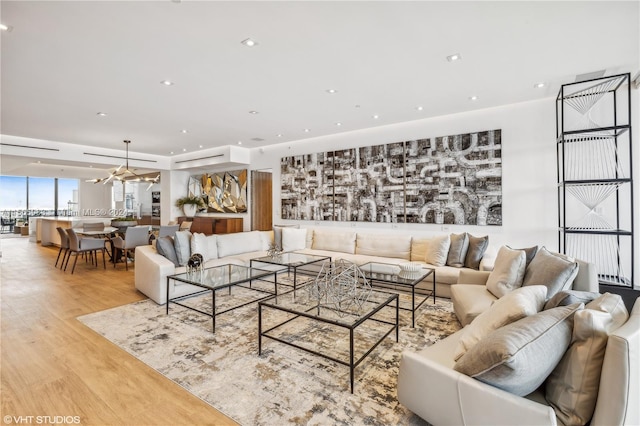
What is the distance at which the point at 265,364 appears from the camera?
2512mm

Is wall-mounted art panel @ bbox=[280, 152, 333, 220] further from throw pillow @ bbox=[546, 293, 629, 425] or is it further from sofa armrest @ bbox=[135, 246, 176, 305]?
throw pillow @ bbox=[546, 293, 629, 425]

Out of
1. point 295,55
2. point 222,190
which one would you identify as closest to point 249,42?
point 295,55

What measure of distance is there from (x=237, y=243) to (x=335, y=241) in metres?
1.80

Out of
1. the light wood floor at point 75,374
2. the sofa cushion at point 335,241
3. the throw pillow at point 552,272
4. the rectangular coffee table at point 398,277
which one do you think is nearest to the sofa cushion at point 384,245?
the sofa cushion at point 335,241

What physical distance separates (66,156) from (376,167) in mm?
6913

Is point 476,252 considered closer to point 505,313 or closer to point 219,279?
point 505,313

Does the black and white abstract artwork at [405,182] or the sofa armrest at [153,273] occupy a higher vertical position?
the black and white abstract artwork at [405,182]

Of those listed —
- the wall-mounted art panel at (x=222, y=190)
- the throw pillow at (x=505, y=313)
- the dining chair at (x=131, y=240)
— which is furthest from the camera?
the wall-mounted art panel at (x=222, y=190)

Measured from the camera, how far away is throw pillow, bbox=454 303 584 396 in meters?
1.28

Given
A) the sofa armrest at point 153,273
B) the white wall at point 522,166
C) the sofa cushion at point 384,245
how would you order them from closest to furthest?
the sofa armrest at point 153,273 < the white wall at point 522,166 < the sofa cushion at point 384,245

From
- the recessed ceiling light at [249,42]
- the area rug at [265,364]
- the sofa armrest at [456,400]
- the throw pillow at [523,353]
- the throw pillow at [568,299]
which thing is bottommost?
→ the area rug at [265,364]

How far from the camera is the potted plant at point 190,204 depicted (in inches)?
360

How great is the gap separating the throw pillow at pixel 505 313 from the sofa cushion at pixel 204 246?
154 inches

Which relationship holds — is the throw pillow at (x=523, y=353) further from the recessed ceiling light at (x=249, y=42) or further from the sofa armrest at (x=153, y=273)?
the sofa armrest at (x=153, y=273)
